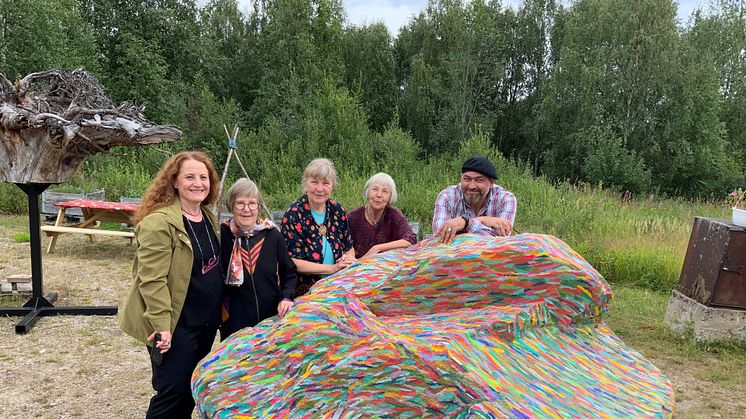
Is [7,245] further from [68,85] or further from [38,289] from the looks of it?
[68,85]

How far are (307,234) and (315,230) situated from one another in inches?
2.1

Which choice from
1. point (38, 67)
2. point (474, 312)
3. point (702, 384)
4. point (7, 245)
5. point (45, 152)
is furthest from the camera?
point (38, 67)

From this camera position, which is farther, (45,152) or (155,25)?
(155,25)

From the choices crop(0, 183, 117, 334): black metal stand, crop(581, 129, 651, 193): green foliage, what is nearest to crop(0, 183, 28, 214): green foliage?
crop(0, 183, 117, 334): black metal stand

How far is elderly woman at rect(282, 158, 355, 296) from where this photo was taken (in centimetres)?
301

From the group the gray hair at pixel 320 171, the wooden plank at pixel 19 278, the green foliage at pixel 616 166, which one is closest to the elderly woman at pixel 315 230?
the gray hair at pixel 320 171

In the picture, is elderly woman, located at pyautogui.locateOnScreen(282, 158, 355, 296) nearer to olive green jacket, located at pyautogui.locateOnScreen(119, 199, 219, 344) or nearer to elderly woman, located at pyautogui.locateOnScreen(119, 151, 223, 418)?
elderly woman, located at pyautogui.locateOnScreen(119, 151, 223, 418)

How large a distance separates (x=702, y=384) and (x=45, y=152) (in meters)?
6.13

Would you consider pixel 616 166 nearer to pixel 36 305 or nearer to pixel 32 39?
pixel 36 305

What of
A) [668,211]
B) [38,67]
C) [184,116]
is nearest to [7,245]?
[184,116]

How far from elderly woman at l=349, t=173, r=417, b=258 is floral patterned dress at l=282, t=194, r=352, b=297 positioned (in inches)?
6.7

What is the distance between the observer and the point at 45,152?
5.10m

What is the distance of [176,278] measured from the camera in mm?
2521

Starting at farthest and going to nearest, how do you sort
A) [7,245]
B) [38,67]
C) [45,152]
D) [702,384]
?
[38,67], [7,245], [45,152], [702,384]
